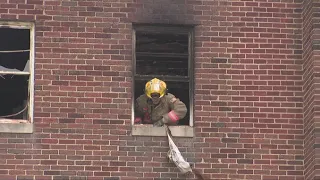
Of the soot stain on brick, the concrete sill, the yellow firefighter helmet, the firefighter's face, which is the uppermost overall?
the soot stain on brick

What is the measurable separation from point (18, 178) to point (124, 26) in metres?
2.91

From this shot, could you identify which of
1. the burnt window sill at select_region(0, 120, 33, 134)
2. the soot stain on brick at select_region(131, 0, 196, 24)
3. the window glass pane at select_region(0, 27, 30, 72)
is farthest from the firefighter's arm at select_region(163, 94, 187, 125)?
the window glass pane at select_region(0, 27, 30, 72)

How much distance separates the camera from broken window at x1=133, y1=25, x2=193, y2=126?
16094 millimetres

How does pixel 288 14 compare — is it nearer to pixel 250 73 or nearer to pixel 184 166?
pixel 250 73

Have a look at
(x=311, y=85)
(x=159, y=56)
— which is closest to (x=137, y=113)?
(x=159, y=56)

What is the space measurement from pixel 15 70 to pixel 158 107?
2296 millimetres

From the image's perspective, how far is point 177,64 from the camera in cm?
1617

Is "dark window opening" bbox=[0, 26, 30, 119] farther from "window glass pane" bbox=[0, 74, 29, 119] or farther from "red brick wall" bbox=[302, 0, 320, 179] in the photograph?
"red brick wall" bbox=[302, 0, 320, 179]

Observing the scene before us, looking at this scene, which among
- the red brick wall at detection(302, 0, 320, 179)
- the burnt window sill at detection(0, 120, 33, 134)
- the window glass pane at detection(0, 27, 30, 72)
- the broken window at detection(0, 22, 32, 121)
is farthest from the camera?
the window glass pane at detection(0, 27, 30, 72)

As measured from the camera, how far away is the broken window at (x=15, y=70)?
1578 cm

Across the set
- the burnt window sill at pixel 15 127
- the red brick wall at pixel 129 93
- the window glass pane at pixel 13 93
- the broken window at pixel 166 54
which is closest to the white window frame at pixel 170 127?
the broken window at pixel 166 54

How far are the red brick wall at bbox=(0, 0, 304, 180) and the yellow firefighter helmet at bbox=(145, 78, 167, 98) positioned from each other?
0.33m

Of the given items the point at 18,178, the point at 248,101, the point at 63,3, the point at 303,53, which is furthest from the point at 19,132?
the point at 303,53

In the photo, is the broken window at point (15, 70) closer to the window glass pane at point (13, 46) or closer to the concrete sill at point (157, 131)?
the window glass pane at point (13, 46)
